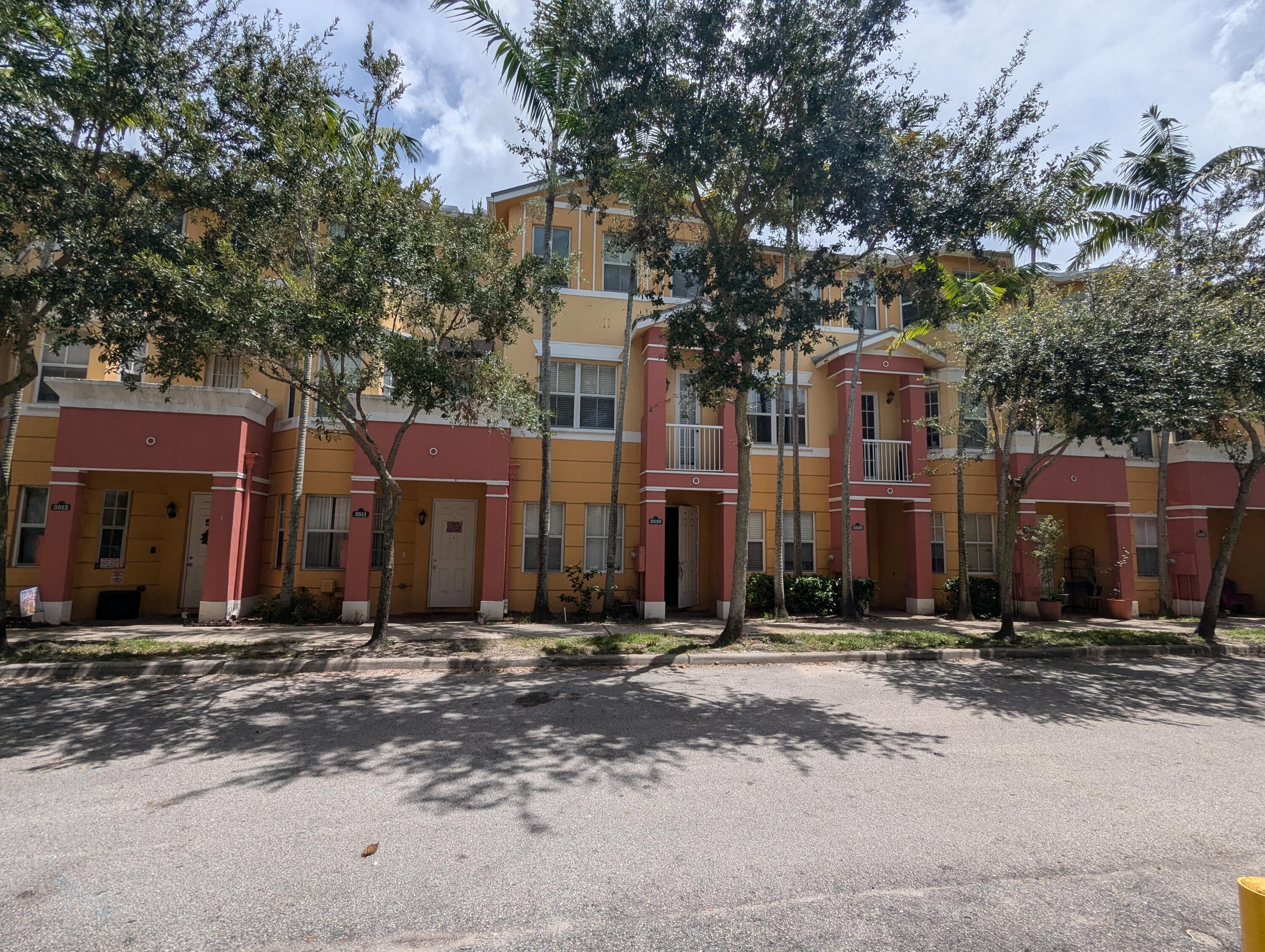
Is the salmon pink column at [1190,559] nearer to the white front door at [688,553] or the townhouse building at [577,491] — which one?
the townhouse building at [577,491]

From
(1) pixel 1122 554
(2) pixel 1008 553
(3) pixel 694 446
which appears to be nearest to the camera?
(2) pixel 1008 553

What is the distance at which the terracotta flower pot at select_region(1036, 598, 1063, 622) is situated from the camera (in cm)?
1555

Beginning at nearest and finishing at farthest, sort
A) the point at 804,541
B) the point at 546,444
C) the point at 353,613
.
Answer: the point at 353,613 < the point at 546,444 < the point at 804,541

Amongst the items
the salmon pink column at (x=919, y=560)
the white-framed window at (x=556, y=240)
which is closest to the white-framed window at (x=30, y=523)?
the white-framed window at (x=556, y=240)

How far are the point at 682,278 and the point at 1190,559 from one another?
1508 centimetres

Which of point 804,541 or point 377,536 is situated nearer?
point 377,536

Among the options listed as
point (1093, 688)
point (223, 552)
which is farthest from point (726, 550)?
point (223, 552)

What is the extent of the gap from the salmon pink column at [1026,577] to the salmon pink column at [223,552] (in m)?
17.0

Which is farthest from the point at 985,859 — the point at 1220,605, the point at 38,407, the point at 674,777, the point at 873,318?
the point at 1220,605

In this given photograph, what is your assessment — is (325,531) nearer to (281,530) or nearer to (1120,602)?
(281,530)

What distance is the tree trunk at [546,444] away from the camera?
1293 cm

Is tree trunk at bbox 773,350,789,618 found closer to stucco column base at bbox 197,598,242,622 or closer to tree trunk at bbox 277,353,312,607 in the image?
tree trunk at bbox 277,353,312,607

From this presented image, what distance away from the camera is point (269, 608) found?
1291cm

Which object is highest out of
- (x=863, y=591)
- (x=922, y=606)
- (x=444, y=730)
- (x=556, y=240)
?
(x=556, y=240)
